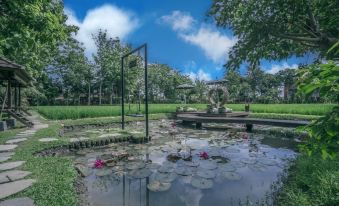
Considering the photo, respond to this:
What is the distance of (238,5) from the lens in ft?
22.2

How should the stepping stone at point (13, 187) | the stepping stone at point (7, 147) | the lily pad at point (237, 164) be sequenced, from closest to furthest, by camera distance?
the stepping stone at point (13, 187) < the stepping stone at point (7, 147) < the lily pad at point (237, 164)

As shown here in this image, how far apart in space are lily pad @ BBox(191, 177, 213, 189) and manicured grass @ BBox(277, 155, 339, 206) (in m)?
1.22

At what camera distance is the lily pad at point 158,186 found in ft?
12.8

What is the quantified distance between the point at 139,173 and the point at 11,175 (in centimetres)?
224

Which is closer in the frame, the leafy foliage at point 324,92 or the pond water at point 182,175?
the leafy foliage at point 324,92

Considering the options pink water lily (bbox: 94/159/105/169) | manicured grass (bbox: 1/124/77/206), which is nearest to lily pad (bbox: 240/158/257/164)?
pink water lily (bbox: 94/159/105/169)

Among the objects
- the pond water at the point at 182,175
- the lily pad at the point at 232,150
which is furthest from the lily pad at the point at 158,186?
the lily pad at the point at 232,150

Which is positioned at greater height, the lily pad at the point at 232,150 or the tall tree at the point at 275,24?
the tall tree at the point at 275,24

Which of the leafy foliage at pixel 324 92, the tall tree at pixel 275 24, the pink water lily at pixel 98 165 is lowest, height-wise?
the pink water lily at pixel 98 165

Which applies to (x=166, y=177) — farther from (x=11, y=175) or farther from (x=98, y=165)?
(x=11, y=175)

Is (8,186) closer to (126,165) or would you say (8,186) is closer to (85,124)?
(126,165)

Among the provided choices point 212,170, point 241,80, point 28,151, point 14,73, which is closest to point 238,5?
point 212,170

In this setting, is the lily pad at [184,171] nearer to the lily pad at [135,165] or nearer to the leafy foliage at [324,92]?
the lily pad at [135,165]

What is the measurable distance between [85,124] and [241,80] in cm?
3419
